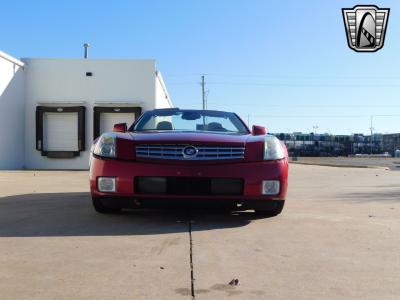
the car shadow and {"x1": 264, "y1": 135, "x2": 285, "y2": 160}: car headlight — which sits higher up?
{"x1": 264, "y1": 135, "x2": 285, "y2": 160}: car headlight

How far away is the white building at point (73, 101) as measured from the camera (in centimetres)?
1758

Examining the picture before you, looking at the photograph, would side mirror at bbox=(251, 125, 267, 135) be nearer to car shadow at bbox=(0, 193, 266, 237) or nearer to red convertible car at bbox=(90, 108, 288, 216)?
red convertible car at bbox=(90, 108, 288, 216)

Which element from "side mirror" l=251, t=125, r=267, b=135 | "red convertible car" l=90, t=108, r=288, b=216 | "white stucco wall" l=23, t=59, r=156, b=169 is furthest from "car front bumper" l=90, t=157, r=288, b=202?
"white stucco wall" l=23, t=59, r=156, b=169

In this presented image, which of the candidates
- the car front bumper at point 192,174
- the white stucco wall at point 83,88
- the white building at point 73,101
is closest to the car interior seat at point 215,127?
the car front bumper at point 192,174

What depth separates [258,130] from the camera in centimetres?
567

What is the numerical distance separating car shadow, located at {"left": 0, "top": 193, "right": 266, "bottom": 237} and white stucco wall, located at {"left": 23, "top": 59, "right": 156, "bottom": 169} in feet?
38.2

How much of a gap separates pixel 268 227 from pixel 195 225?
679 millimetres

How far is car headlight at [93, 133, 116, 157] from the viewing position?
490cm

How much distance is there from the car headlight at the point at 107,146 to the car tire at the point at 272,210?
151 centimetres

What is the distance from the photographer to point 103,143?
500 cm

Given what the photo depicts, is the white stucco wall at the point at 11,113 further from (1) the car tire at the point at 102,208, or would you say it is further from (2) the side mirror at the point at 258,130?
(2) the side mirror at the point at 258,130

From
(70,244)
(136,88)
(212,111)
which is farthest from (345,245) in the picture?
(136,88)

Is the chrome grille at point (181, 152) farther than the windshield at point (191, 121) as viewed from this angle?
No

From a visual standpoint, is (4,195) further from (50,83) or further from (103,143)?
(50,83)
